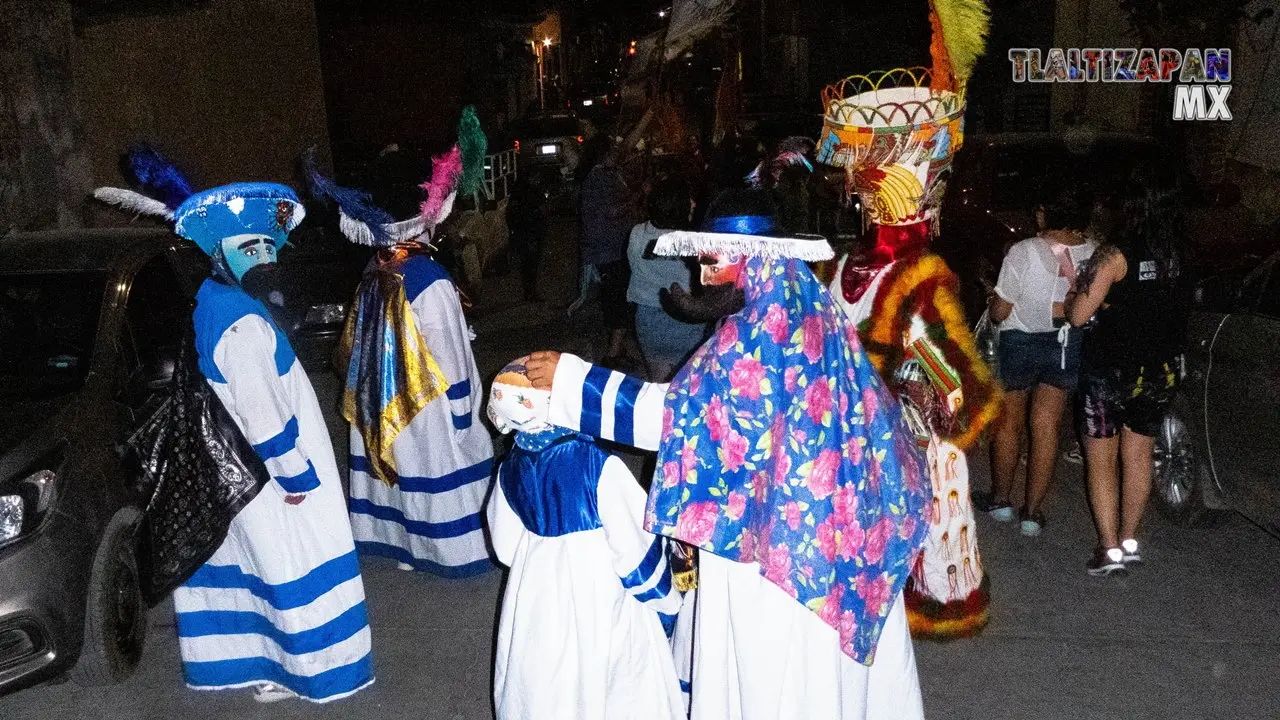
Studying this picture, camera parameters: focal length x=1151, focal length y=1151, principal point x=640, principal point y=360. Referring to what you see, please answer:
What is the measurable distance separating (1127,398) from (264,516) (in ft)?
12.2

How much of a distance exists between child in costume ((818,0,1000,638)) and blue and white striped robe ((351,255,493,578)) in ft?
6.26

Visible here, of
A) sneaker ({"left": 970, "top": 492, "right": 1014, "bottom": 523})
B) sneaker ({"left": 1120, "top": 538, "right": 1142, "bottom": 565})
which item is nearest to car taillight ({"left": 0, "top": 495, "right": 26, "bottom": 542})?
sneaker ({"left": 970, "top": 492, "right": 1014, "bottom": 523})

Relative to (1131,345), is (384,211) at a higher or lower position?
higher

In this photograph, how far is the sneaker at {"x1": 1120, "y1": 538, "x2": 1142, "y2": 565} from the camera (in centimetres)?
551

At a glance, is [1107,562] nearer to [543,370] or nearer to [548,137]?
[543,370]

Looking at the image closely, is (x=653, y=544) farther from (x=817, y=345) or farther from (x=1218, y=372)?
(x=1218, y=372)

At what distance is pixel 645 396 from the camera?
317 cm

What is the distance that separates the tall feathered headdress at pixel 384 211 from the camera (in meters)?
5.21

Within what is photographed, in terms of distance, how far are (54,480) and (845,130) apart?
331 centimetres

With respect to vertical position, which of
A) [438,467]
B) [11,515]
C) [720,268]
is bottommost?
[438,467]

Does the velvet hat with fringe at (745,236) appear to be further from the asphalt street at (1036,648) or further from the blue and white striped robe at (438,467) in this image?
the blue and white striped robe at (438,467)

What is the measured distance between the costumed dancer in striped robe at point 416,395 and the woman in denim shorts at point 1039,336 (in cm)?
257

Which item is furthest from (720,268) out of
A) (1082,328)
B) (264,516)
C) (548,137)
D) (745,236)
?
(548,137)

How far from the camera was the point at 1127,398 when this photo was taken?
5.18 m
